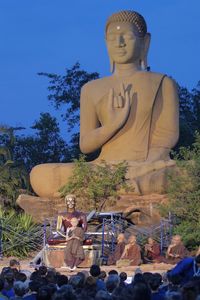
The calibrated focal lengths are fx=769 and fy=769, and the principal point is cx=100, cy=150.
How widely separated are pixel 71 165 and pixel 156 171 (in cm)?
173

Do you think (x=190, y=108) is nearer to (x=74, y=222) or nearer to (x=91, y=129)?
(x=91, y=129)

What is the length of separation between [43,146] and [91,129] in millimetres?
8480

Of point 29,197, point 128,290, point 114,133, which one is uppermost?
point 114,133

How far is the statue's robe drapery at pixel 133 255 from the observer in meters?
11.5

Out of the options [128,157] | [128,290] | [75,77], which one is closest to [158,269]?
[128,157]

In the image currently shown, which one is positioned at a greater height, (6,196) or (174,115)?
(174,115)

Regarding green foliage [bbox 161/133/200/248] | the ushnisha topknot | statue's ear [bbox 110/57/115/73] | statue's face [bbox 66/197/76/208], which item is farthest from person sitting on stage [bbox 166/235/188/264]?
the ushnisha topknot

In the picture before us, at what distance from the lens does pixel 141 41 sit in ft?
55.3

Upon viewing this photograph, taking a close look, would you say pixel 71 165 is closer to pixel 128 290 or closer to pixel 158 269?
pixel 158 269

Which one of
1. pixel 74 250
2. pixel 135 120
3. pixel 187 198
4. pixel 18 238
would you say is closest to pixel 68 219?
pixel 74 250

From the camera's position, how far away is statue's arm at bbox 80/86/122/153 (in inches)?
628

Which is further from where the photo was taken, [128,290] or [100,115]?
[100,115]

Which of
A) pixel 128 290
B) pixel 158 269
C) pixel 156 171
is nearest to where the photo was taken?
pixel 128 290

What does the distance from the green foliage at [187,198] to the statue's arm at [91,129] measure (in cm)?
247
